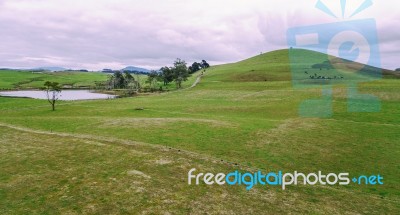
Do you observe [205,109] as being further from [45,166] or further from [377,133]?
[45,166]

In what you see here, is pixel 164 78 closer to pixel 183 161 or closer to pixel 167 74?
pixel 167 74

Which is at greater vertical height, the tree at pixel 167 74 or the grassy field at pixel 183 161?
the tree at pixel 167 74

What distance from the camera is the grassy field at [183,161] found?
66.3ft

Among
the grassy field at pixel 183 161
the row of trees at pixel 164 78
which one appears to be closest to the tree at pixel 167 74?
the row of trees at pixel 164 78

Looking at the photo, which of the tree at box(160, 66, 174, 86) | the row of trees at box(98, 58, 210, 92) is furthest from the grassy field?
the tree at box(160, 66, 174, 86)

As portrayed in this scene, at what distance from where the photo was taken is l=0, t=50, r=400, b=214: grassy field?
20219mm

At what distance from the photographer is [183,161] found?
2808 cm

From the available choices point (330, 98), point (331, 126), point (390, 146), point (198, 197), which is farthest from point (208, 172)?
point (330, 98)

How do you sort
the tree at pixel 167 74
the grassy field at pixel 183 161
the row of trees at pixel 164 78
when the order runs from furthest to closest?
the tree at pixel 167 74 < the row of trees at pixel 164 78 < the grassy field at pixel 183 161

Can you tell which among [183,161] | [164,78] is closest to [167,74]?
[164,78]

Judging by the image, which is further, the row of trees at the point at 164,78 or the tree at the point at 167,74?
the tree at the point at 167,74

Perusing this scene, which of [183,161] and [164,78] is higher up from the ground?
[164,78]

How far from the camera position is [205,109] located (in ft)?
219

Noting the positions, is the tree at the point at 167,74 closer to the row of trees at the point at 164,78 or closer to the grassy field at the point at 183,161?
the row of trees at the point at 164,78
